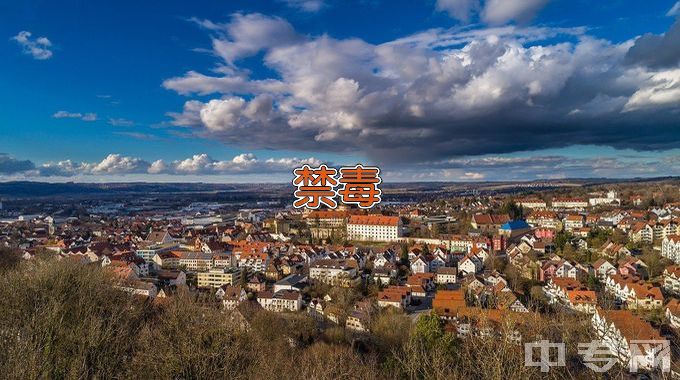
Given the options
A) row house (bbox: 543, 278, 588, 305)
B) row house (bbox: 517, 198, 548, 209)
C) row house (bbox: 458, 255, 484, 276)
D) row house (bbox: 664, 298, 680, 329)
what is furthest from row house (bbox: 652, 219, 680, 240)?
row house (bbox: 517, 198, 548, 209)

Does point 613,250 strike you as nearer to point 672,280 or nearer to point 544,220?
point 672,280

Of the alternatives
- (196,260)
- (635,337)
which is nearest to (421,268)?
(196,260)

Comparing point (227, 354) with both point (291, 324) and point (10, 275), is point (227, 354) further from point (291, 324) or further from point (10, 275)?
point (291, 324)

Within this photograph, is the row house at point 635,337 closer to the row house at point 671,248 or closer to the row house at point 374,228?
the row house at point 671,248

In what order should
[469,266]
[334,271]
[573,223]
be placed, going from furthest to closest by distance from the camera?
[573,223], [469,266], [334,271]

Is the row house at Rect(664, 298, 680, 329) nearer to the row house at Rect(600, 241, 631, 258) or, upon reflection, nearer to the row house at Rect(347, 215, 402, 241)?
the row house at Rect(600, 241, 631, 258)

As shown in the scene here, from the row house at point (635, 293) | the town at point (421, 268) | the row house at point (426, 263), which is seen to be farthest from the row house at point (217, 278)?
the row house at point (635, 293)

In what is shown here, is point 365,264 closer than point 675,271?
No

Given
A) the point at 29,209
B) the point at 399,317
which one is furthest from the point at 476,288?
the point at 29,209

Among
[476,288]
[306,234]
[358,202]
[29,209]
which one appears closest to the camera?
[358,202]
